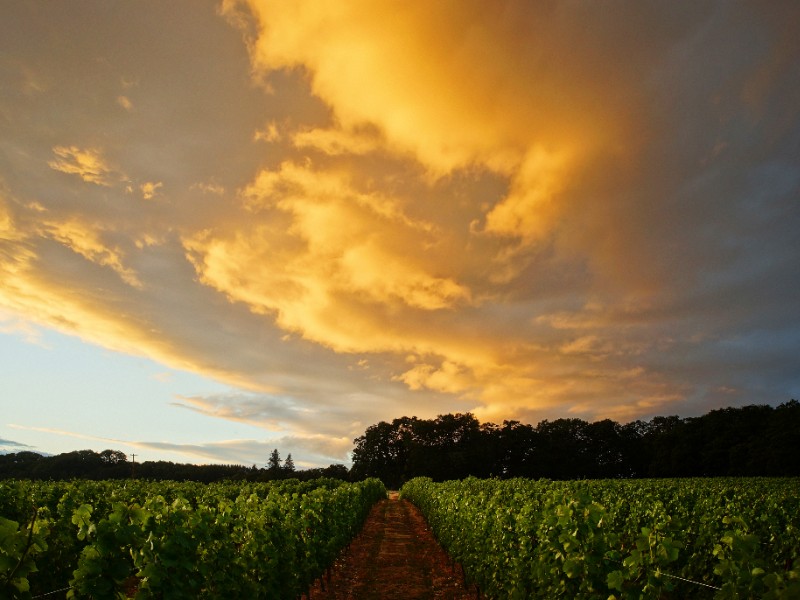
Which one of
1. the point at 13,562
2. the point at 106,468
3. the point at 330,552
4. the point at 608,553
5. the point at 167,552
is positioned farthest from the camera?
the point at 106,468

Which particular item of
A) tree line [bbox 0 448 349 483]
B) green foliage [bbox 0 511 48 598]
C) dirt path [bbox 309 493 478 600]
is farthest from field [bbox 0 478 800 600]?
tree line [bbox 0 448 349 483]

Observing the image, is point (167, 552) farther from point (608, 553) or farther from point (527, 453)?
point (527, 453)

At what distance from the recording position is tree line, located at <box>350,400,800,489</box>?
278 feet

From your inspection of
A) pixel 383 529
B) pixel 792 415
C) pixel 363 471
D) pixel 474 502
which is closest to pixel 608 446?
pixel 792 415

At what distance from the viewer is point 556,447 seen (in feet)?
326

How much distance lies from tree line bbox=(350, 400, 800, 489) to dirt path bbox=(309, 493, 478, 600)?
7121cm

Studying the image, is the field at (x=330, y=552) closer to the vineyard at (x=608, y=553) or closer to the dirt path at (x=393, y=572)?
the vineyard at (x=608, y=553)

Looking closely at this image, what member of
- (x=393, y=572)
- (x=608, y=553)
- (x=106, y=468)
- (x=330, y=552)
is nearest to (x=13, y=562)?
(x=608, y=553)

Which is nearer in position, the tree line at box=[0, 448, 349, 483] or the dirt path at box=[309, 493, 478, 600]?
the dirt path at box=[309, 493, 478, 600]

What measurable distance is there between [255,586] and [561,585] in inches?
171

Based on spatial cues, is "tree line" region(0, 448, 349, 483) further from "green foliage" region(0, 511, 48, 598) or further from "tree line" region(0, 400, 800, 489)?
"green foliage" region(0, 511, 48, 598)

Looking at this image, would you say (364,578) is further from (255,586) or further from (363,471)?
(363,471)

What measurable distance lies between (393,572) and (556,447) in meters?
91.2

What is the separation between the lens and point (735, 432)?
81188 mm
